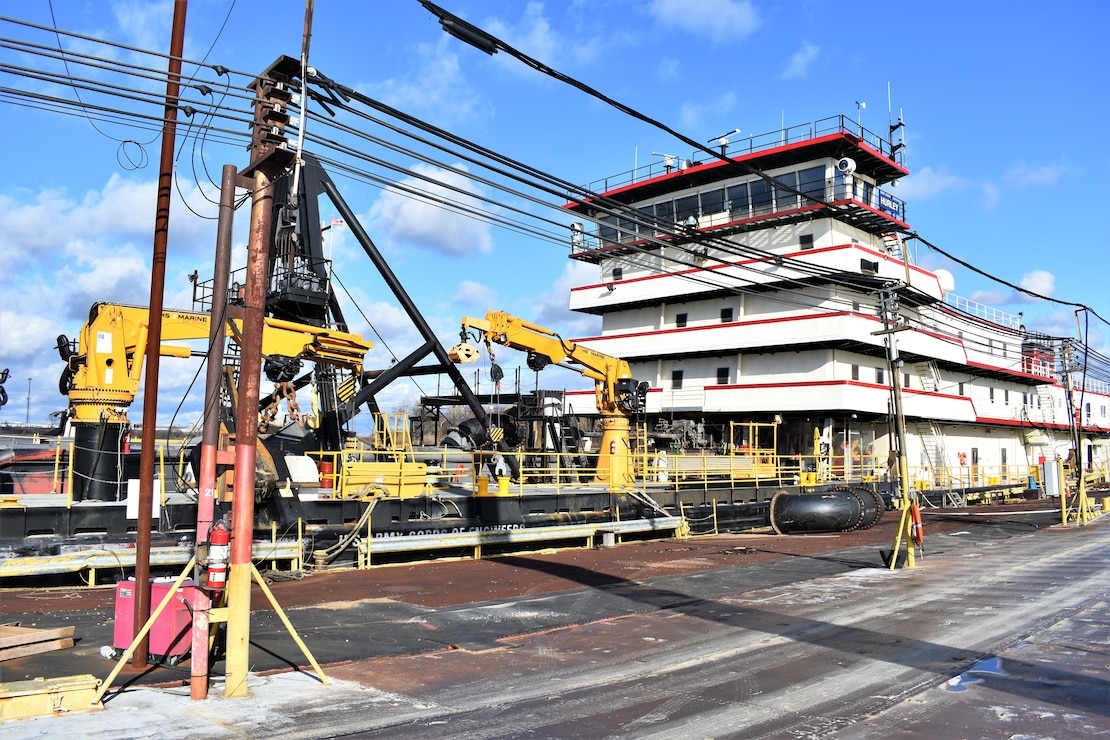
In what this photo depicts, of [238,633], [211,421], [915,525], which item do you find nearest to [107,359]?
[211,421]

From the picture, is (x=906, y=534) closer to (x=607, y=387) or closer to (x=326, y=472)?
(x=607, y=387)

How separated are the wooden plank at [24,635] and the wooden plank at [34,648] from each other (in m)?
0.04

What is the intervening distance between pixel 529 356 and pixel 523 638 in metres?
12.7

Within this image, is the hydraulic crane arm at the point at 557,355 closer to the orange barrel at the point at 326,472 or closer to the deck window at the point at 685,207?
the orange barrel at the point at 326,472

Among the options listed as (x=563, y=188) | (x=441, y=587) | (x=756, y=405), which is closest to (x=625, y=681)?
(x=441, y=587)

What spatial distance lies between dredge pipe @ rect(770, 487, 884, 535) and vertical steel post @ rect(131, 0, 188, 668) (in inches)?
754

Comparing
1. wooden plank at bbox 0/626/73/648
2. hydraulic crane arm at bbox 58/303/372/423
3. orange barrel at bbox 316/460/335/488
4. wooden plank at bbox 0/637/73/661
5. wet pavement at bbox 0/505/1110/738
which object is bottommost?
wet pavement at bbox 0/505/1110/738

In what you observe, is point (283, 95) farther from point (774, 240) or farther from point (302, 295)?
point (774, 240)

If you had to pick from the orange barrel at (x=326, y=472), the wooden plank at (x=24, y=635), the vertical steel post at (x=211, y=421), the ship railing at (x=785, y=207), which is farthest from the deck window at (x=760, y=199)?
the wooden plank at (x=24, y=635)

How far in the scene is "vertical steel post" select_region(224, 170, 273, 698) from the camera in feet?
22.4

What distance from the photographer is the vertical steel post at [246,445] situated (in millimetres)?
Answer: 6840

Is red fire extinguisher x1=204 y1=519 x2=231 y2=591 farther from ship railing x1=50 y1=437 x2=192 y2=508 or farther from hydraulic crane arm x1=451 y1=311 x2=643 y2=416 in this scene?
hydraulic crane arm x1=451 y1=311 x2=643 y2=416

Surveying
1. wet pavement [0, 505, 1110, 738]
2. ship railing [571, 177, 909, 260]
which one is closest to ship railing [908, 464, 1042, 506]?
ship railing [571, 177, 909, 260]

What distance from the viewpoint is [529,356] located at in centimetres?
2180
